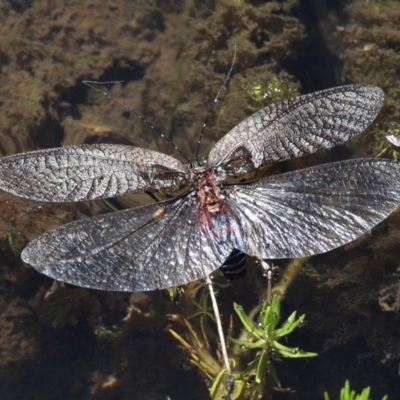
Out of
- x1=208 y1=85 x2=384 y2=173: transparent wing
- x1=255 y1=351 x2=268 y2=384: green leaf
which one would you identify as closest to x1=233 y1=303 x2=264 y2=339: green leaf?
x1=255 y1=351 x2=268 y2=384: green leaf

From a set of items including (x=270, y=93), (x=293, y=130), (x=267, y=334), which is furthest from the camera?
(x=270, y=93)

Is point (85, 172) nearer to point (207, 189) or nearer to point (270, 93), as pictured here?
point (207, 189)

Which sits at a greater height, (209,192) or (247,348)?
(209,192)

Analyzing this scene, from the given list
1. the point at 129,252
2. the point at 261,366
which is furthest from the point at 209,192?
the point at 261,366

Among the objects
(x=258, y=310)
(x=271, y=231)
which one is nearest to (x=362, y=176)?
(x=271, y=231)

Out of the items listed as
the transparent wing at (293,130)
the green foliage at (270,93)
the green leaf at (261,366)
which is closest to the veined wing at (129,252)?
the transparent wing at (293,130)

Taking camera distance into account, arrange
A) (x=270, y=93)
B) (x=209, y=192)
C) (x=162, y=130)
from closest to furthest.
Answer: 1. (x=209, y=192)
2. (x=270, y=93)
3. (x=162, y=130)

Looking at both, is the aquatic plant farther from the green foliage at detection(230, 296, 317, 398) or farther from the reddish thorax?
the reddish thorax
